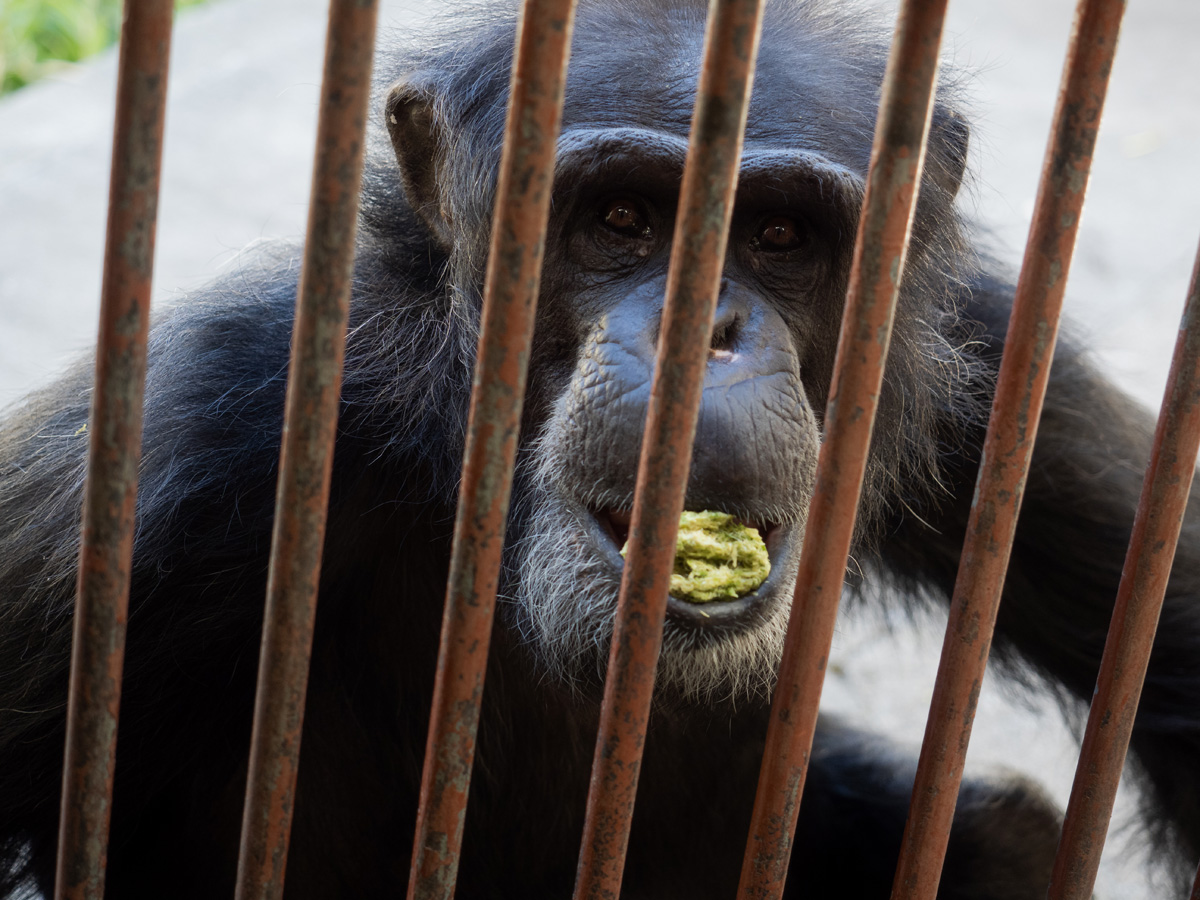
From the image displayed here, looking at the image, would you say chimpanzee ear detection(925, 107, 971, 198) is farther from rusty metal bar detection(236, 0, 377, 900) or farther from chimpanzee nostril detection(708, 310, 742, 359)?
rusty metal bar detection(236, 0, 377, 900)

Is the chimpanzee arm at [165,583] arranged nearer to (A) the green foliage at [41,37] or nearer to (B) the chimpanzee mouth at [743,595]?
(B) the chimpanzee mouth at [743,595]

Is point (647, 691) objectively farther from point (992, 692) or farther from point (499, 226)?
point (992, 692)

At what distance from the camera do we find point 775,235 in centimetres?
248

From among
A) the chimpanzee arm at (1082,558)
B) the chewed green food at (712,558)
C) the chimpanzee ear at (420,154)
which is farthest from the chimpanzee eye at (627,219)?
the chimpanzee arm at (1082,558)

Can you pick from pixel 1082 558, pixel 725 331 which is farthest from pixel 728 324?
pixel 1082 558

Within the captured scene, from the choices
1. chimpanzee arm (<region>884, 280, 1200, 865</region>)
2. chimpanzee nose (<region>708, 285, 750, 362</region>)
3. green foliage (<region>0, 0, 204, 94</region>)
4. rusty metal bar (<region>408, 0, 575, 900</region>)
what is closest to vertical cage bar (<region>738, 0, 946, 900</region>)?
rusty metal bar (<region>408, 0, 575, 900</region>)

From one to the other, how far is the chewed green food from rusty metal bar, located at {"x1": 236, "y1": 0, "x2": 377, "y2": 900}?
0.77 meters

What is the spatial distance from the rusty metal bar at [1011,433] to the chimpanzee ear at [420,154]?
1.61m

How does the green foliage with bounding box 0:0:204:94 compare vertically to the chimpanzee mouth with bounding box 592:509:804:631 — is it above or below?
above

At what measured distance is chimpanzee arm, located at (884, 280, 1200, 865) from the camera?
3.01 meters

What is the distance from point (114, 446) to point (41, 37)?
858 centimetres

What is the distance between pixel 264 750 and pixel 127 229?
2.09ft

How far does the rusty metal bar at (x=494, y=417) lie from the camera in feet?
4.20

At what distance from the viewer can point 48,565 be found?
7.94 feet
